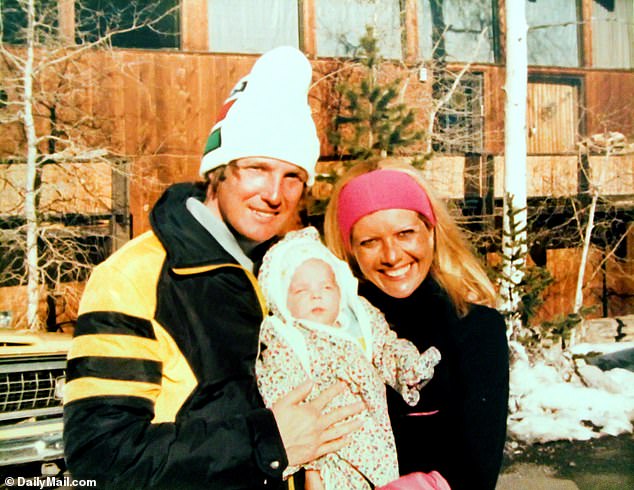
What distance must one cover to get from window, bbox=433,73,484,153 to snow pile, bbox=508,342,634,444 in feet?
14.0

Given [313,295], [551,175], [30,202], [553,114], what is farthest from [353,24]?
[313,295]

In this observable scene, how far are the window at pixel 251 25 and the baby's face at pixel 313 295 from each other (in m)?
7.12

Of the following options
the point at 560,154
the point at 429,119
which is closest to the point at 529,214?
the point at 560,154

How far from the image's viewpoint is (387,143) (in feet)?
23.8

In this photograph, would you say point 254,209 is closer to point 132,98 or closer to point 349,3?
point 132,98

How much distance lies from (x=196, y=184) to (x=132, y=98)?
6549 mm

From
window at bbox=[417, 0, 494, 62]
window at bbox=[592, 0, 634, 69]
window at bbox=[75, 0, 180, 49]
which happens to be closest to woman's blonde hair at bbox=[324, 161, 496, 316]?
window at bbox=[75, 0, 180, 49]

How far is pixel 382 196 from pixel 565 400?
4766mm

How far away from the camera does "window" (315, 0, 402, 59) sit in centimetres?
858

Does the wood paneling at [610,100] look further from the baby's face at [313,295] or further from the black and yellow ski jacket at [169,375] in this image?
the black and yellow ski jacket at [169,375]

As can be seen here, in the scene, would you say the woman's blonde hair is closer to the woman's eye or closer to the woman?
the woman

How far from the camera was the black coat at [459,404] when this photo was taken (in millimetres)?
1842

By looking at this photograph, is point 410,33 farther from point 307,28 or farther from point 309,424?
point 309,424

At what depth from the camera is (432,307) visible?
213cm
